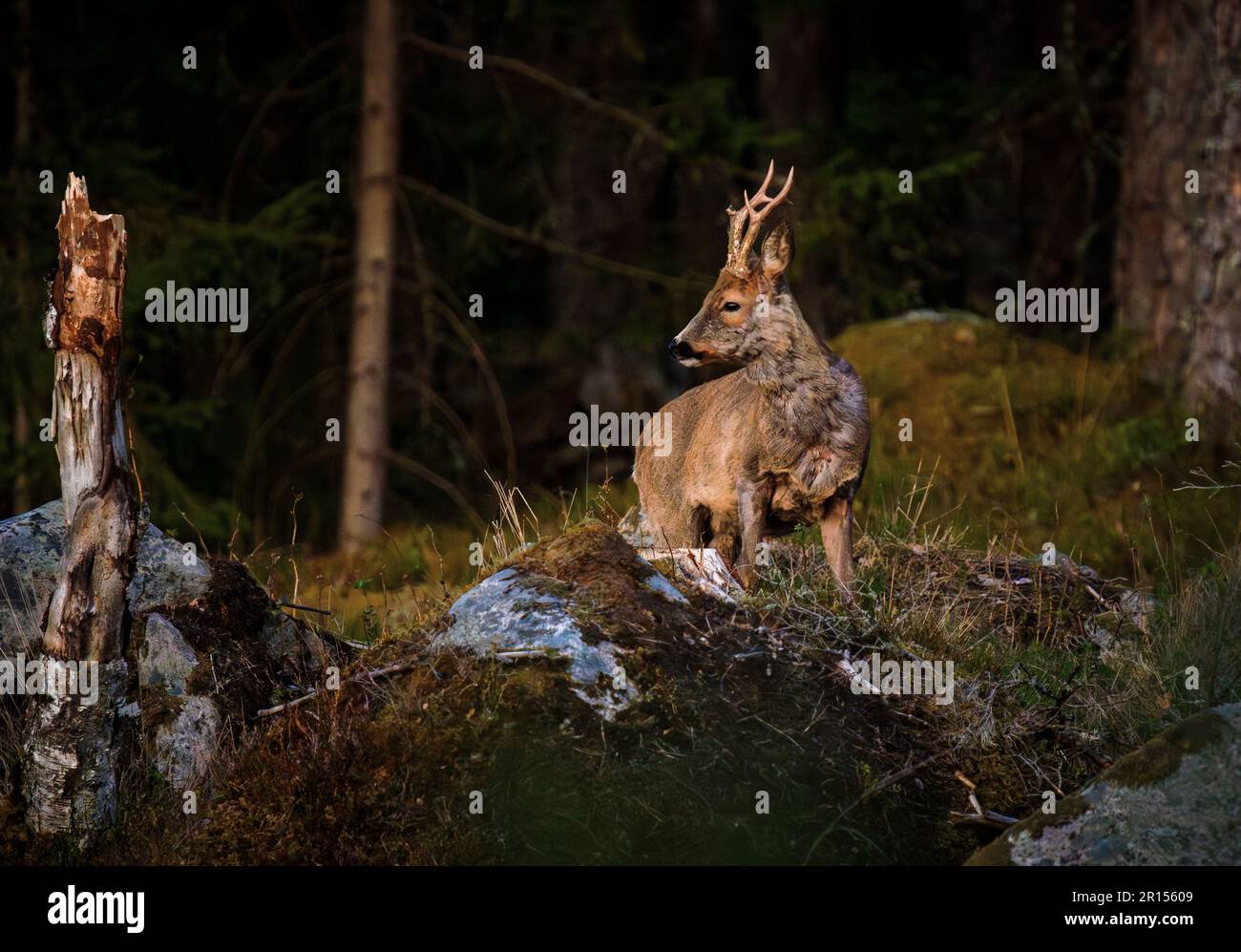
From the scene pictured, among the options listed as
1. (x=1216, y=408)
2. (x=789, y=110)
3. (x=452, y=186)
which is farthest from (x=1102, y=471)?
(x=452, y=186)

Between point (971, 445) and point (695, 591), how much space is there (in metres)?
6.22

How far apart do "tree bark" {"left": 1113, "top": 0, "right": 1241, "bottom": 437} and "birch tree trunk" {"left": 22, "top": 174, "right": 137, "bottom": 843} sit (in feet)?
28.6

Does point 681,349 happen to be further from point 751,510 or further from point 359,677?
point 359,677

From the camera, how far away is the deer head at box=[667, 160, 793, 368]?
→ 26.7 feet

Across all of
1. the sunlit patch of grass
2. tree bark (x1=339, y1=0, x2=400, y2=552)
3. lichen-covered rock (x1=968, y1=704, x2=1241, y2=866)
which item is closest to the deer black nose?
lichen-covered rock (x1=968, y1=704, x2=1241, y2=866)

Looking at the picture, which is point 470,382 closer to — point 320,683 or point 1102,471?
point 1102,471

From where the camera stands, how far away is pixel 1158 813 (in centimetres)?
593

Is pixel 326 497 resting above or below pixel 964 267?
below

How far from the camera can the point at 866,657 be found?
757 cm

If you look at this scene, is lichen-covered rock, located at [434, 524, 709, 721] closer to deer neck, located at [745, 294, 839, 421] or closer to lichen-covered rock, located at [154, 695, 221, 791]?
lichen-covered rock, located at [154, 695, 221, 791]

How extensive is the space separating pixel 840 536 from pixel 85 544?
360cm

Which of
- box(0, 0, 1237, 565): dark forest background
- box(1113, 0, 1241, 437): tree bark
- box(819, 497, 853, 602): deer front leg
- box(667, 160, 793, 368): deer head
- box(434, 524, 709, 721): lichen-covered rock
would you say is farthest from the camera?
box(0, 0, 1237, 565): dark forest background

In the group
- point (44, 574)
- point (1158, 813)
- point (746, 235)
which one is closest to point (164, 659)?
point (44, 574)

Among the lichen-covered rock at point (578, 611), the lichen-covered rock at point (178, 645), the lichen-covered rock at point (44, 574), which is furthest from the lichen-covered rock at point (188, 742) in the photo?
the lichen-covered rock at point (578, 611)
